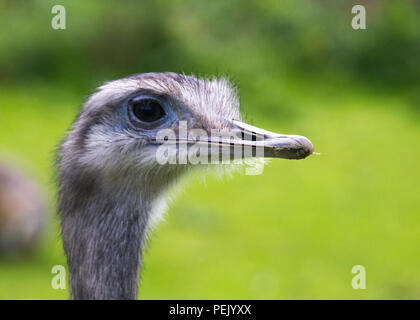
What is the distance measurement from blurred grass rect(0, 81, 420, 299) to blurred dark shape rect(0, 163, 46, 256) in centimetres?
11

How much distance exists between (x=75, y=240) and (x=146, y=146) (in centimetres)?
31

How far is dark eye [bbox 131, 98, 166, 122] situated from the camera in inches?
87.2

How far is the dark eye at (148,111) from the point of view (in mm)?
2215

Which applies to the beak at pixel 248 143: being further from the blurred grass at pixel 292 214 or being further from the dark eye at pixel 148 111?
the blurred grass at pixel 292 214

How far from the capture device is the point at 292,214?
18.5ft

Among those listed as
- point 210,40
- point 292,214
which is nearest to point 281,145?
point 292,214

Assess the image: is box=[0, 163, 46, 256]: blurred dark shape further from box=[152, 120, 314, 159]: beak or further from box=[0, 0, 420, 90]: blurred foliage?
box=[152, 120, 314, 159]: beak

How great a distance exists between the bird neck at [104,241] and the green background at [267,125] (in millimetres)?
2303

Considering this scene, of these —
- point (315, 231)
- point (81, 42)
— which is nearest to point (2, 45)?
point (81, 42)

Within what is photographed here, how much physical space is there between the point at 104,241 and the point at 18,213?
267 cm

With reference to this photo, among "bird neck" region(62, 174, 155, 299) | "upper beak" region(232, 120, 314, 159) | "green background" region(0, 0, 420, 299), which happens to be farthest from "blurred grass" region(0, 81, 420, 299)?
"upper beak" region(232, 120, 314, 159)

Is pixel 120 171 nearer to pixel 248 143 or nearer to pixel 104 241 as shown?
pixel 104 241

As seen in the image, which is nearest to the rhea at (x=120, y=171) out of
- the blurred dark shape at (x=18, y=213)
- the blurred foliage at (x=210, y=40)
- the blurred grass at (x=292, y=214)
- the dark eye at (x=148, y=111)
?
the dark eye at (x=148, y=111)

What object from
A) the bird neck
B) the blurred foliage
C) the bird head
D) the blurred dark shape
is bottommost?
the bird neck
